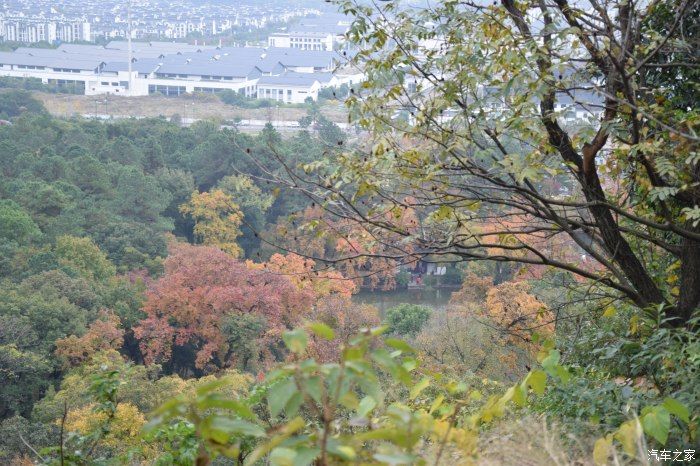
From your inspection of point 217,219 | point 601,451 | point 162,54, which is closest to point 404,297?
point 217,219

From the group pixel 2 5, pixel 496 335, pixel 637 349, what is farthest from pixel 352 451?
pixel 2 5

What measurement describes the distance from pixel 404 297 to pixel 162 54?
1252 inches

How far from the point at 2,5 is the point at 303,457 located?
195 feet

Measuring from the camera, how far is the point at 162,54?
46.1 metres

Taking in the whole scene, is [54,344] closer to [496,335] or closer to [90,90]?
[496,335]

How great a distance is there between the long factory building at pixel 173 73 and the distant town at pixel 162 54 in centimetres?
5

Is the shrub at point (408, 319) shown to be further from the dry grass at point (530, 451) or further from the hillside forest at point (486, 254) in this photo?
the dry grass at point (530, 451)

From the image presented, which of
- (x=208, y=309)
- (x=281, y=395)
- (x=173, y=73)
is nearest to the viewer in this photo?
(x=281, y=395)

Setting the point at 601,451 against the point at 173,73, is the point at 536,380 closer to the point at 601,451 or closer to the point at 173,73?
the point at 601,451

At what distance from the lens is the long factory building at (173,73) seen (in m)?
40.5

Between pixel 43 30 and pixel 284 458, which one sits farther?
pixel 43 30

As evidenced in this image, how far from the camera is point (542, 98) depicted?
2.98 m

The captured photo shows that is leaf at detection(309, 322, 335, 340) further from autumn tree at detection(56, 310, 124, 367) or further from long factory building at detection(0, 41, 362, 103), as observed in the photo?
long factory building at detection(0, 41, 362, 103)

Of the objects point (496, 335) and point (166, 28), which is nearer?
point (496, 335)
